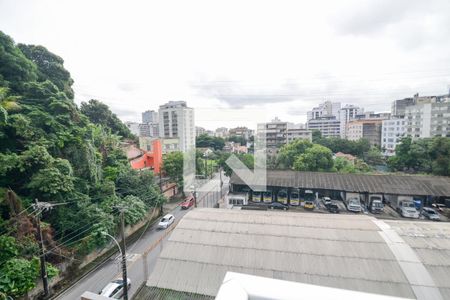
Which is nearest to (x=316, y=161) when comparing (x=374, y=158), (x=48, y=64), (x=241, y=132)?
(x=374, y=158)

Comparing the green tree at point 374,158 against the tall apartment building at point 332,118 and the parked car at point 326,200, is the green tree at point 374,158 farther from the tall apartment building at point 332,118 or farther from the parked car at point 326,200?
the tall apartment building at point 332,118

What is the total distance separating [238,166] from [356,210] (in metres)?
8.12

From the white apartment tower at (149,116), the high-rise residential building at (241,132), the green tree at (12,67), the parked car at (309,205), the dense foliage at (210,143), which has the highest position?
the white apartment tower at (149,116)

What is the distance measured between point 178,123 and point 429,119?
1373 inches

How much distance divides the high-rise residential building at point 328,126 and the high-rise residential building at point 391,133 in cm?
1470

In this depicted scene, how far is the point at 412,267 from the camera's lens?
4.68 meters

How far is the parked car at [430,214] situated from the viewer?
1166 centimetres

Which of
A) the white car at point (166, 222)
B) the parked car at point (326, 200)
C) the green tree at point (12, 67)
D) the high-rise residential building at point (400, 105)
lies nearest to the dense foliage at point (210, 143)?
the parked car at point (326, 200)

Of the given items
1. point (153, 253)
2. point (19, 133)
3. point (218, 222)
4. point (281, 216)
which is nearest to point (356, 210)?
point (281, 216)

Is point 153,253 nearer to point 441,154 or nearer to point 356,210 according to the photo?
point 356,210

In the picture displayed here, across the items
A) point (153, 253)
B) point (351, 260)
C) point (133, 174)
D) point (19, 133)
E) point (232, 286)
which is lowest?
point (153, 253)

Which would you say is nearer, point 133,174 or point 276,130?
point 133,174

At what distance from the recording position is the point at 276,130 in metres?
38.6

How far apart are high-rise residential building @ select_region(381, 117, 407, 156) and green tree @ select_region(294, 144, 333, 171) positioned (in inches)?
885
